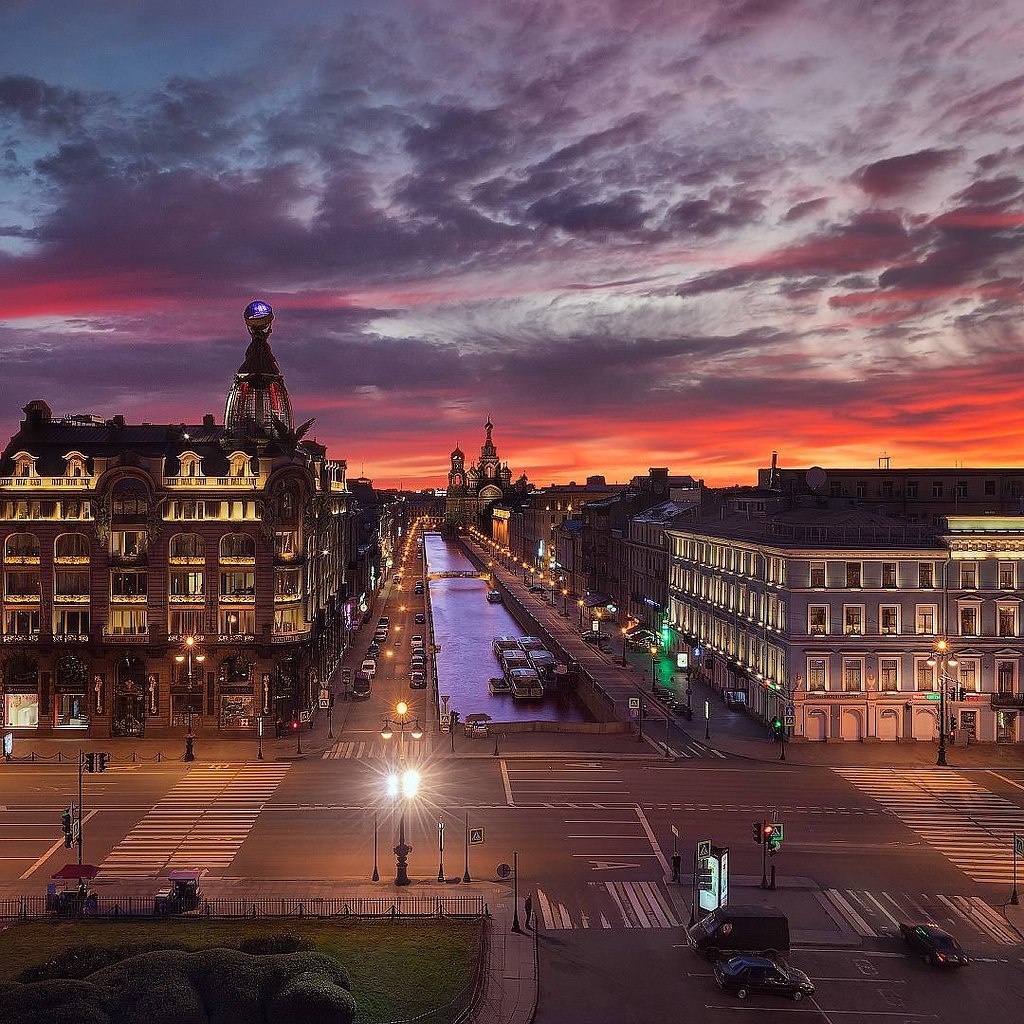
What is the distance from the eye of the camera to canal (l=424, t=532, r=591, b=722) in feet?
296

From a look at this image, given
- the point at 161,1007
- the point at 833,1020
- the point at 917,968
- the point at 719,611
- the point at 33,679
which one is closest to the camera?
the point at 161,1007

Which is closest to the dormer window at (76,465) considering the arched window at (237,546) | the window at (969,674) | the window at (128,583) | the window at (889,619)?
the window at (128,583)

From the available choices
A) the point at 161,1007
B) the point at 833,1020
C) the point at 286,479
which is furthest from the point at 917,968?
the point at 286,479

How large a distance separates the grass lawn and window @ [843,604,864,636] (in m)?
41.1

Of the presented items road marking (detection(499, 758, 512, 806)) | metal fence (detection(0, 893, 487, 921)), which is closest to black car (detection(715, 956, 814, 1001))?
metal fence (detection(0, 893, 487, 921))

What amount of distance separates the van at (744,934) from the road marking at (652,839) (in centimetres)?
790

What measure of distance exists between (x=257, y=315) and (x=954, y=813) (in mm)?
70579

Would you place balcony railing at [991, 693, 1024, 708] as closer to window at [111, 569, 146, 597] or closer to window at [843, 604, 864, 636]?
window at [843, 604, 864, 636]

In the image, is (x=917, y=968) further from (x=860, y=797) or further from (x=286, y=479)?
(x=286, y=479)

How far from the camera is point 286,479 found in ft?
236

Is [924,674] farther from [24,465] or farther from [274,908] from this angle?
[24,465]

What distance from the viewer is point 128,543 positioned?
70.3m

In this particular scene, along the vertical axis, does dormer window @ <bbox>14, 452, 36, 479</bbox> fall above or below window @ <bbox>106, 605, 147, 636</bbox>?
above

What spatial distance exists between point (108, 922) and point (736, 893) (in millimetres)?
25803
